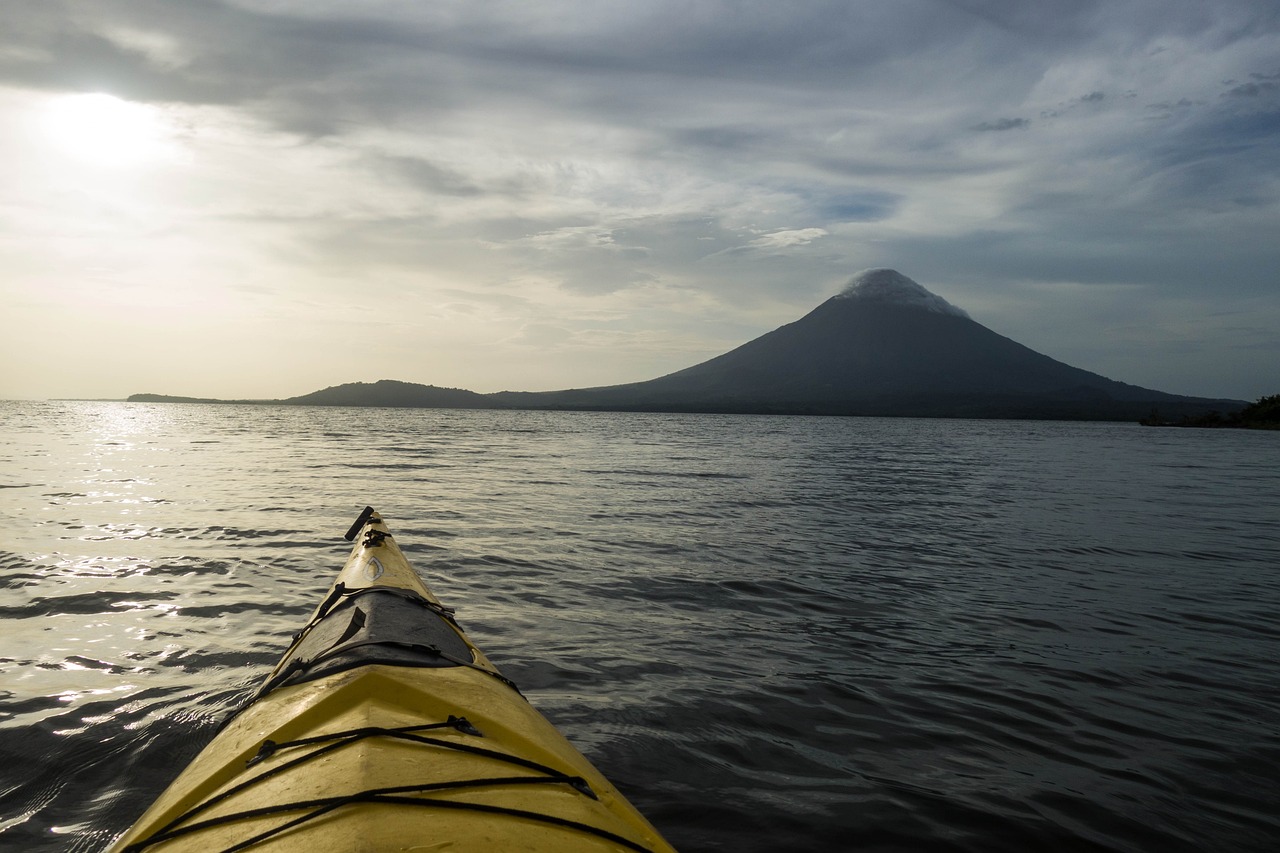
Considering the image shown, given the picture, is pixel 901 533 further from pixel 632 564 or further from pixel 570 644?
pixel 570 644

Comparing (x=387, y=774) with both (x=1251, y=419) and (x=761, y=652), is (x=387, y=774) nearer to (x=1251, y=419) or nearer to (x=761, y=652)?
(x=761, y=652)

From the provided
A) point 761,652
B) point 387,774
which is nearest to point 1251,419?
point 761,652

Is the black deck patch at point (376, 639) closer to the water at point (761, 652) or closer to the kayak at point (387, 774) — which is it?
the kayak at point (387, 774)

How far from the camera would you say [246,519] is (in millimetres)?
16156

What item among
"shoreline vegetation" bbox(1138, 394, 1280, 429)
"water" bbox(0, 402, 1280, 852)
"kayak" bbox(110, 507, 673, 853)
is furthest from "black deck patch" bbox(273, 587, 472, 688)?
"shoreline vegetation" bbox(1138, 394, 1280, 429)

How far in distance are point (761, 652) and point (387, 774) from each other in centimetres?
569

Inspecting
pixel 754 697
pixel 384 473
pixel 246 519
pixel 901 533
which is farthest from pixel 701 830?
pixel 384 473

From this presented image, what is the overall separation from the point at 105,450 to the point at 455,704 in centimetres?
4163

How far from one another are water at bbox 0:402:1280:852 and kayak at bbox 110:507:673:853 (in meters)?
1.58

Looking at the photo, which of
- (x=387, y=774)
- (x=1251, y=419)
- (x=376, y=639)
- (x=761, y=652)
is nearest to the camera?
(x=387, y=774)

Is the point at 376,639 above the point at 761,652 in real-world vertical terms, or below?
above

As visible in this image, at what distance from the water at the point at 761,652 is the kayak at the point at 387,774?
1579 millimetres

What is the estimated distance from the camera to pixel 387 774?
315 centimetres

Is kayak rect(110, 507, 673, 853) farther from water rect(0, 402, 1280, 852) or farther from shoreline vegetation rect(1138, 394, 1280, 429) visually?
shoreline vegetation rect(1138, 394, 1280, 429)
